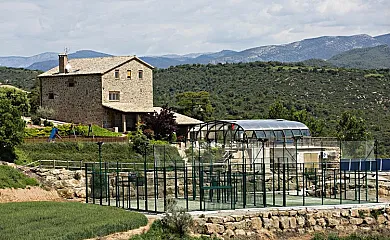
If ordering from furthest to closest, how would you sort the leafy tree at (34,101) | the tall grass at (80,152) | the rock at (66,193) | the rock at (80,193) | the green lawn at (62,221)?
the leafy tree at (34,101)
the tall grass at (80,152)
the rock at (80,193)
the rock at (66,193)
the green lawn at (62,221)

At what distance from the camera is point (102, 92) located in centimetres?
5738

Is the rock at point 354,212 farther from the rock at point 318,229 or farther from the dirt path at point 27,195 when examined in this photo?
the dirt path at point 27,195

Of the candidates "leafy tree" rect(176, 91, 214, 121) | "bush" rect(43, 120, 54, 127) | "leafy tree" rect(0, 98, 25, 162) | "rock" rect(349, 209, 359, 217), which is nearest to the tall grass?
"leafy tree" rect(0, 98, 25, 162)

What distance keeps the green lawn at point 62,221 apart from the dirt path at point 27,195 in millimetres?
3108

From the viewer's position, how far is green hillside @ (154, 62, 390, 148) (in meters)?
86.3

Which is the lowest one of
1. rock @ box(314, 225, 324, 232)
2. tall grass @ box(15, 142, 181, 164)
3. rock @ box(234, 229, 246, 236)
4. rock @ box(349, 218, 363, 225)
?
rock @ box(314, 225, 324, 232)

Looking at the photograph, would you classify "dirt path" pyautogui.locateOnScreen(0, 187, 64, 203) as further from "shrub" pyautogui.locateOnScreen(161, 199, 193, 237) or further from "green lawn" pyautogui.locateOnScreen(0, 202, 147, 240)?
"shrub" pyautogui.locateOnScreen(161, 199, 193, 237)

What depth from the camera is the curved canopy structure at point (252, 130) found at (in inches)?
1941

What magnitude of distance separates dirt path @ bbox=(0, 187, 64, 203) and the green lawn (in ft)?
10.2

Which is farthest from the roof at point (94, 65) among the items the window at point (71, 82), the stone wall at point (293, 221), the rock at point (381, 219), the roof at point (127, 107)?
the rock at point (381, 219)

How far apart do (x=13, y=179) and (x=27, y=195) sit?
124 centimetres

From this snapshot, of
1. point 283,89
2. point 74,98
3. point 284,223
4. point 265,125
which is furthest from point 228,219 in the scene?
point 283,89

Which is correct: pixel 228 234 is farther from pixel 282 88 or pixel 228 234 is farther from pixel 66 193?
pixel 282 88

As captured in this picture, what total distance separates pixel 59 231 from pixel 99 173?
10982 mm
